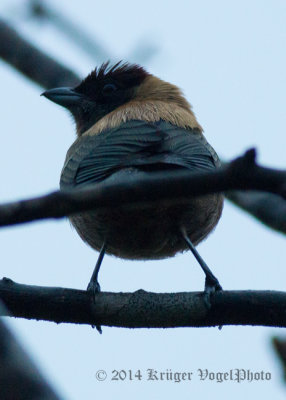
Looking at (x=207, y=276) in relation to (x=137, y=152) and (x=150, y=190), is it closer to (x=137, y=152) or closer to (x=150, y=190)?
(x=137, y=152)

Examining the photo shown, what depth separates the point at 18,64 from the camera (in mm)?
7102

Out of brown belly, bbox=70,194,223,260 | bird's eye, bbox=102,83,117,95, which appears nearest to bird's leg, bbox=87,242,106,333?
brown belly, bbox=70,194,223,260

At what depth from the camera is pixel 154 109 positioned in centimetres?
649

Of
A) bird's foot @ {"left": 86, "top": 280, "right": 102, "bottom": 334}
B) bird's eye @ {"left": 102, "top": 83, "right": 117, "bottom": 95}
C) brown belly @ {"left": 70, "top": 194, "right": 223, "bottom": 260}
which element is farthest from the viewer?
bird's eye @ {"left": 102, "top": 83, "right": 117, "bottom": 95}

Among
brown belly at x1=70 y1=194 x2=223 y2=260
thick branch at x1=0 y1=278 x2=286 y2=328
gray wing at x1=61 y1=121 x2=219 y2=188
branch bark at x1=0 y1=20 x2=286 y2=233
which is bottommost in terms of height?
thick branch at x1=0 y1=278 x2=286 y2=328

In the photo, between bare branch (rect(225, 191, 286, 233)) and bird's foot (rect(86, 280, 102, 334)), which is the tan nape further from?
bird's foot (rect(86, 280, 102, 334))

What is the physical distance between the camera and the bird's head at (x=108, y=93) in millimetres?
7297

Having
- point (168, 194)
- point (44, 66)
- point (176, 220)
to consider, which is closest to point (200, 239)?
point (176, 220)

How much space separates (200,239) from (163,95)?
213 centimetres

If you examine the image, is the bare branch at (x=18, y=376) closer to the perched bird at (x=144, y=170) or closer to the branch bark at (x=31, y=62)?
the perched bird at (x=144, y=170)

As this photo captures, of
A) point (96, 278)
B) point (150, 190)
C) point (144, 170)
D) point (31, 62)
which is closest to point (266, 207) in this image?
point (144, 170)

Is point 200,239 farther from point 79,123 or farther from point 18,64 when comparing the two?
point 18,64

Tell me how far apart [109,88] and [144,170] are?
3004 mm

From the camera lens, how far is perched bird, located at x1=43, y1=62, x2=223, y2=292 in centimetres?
493
